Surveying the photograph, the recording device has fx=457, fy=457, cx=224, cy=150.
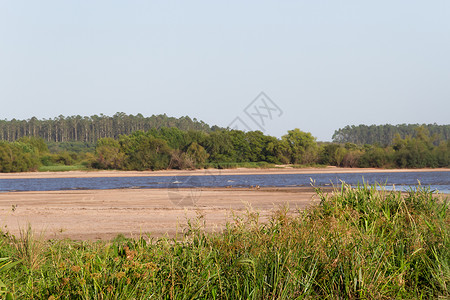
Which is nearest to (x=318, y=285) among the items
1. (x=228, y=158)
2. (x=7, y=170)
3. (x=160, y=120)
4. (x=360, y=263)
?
(x=360, y=263)

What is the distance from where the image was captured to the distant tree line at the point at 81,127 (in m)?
173

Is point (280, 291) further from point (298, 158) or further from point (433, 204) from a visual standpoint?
point (298, 158)

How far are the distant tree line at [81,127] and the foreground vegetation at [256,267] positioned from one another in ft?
538

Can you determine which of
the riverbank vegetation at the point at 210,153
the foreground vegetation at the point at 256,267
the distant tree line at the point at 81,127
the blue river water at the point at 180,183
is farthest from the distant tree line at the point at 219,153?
the distant tree line at the point at 81,127

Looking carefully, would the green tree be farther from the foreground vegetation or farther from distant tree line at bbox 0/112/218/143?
the foreground vegetation

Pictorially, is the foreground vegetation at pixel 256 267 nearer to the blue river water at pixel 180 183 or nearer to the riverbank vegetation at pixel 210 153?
the blue river water at pixel 180 183

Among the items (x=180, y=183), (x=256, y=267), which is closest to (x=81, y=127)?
(x=180, y=183)

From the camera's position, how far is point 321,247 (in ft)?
18.7

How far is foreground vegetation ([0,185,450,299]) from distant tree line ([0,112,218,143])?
164079 mm

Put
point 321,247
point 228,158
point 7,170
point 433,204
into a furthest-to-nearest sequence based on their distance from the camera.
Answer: point 228,158 → point 7,170 → point 433,204 → point 321,247

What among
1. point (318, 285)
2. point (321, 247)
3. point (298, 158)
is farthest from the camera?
point (298, 158)

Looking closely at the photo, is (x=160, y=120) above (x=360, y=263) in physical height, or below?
above

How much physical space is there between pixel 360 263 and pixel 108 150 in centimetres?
7547

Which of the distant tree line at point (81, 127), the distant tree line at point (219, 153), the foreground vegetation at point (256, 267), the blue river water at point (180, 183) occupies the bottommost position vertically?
the blue river water at point (180, 183)
